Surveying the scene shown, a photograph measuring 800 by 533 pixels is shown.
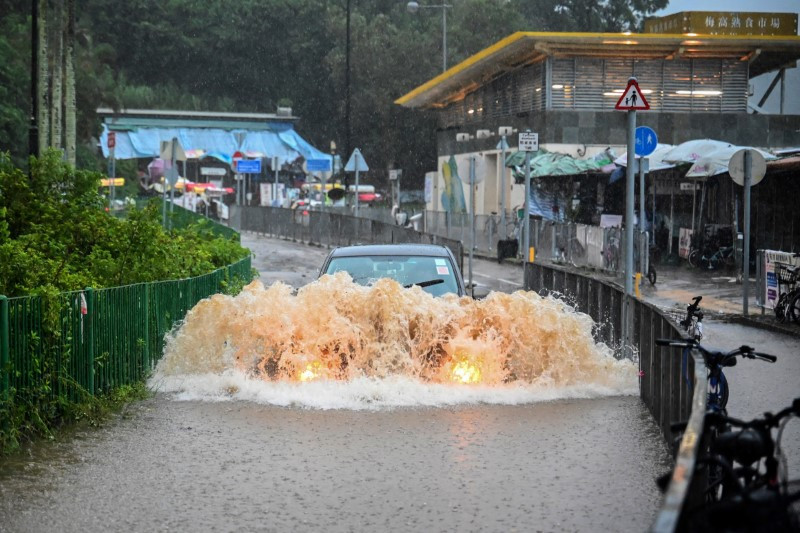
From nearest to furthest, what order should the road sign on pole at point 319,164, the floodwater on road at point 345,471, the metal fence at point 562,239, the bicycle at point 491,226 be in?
the floodwater on road at point 345,471, the metal fence at point 562,239, the bicycle at point 491,226, the road sign on pole at point 319,164

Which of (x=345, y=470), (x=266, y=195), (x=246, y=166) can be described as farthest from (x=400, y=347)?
(x=266, y=195)

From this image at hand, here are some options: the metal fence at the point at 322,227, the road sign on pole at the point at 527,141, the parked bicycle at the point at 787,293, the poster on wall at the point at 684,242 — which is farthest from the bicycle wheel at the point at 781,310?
the poster on wall at the point at 684,242

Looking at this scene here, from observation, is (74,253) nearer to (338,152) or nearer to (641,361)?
(641,361)

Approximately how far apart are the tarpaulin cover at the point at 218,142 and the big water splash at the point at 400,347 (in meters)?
85.6

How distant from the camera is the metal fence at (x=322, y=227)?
38.9 m

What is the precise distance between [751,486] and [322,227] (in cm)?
4347

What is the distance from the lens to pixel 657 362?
11.1m

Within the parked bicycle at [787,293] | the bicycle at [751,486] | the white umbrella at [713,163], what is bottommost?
the parked bicycle at [787,293]

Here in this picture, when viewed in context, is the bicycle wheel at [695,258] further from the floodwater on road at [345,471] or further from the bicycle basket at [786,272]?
the floodwater on road at [345,471]

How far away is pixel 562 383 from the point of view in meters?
12.9

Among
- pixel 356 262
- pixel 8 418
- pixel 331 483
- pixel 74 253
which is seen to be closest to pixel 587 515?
pixel 331 483

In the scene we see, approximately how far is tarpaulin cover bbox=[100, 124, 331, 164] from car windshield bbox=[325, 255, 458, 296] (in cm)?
8379

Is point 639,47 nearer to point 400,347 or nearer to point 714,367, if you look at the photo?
point 400,347

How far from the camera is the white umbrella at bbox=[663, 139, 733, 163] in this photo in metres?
34.7
